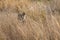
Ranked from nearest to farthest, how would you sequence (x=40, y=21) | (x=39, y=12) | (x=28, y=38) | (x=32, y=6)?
(x=28, y=38) → (x=40, y=21) → (x=39, y=12) → (x=32, y=6)

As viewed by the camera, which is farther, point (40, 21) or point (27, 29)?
point (40, 21)

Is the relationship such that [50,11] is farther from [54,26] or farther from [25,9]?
[54,26]

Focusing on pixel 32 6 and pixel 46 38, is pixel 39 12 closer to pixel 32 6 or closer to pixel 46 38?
pixel 32 6

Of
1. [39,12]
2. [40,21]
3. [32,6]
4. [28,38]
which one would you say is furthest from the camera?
[32,6]

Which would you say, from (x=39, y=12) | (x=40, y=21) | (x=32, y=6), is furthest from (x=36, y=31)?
(x=32, y=6)

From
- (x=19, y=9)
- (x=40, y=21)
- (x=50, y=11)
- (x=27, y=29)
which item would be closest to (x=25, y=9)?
(x=19, y=9)

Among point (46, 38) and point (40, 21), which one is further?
point (40, 21)
